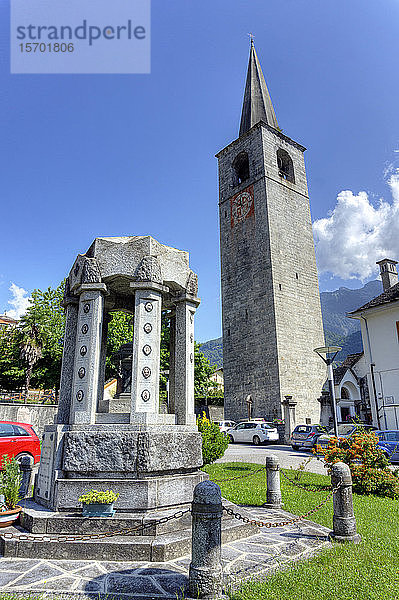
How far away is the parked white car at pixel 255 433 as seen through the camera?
21.1m

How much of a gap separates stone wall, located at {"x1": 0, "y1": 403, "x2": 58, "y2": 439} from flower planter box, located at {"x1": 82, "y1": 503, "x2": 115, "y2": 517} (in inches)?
566

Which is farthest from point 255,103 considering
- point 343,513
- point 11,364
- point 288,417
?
point 343,513

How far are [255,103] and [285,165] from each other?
6196mm

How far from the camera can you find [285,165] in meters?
31.3

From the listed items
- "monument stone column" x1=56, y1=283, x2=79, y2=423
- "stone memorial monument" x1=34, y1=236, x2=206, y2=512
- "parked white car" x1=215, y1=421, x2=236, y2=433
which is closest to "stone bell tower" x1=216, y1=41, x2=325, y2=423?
"parked white car" x1=215, y1=421, x2=236, y2=433

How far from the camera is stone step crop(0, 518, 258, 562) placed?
14.1 ft

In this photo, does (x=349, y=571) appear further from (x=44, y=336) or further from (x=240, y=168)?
(x=240, y=168)

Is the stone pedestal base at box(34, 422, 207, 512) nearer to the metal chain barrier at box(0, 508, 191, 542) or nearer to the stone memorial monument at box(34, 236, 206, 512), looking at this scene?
the stone memorial monument at box(34, 236, 206, 512)

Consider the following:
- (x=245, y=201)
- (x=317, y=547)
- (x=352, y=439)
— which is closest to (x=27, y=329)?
(x=245, y=201)

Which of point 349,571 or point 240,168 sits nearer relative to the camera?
point 349,571

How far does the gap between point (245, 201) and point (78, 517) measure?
88.8ft

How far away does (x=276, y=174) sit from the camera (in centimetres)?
2892

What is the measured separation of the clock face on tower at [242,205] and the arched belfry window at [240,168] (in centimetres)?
184

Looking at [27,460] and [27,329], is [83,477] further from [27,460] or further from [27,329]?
[27,329]
